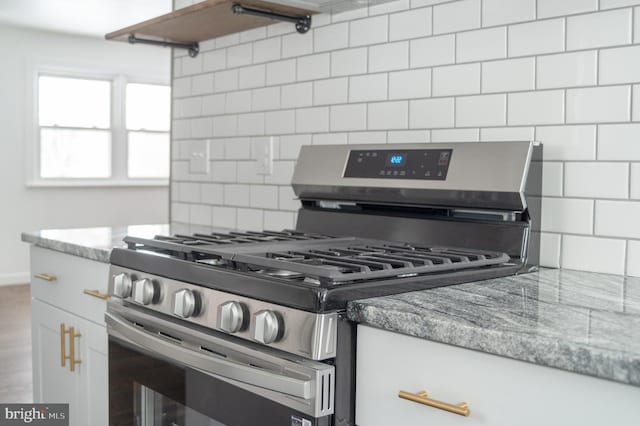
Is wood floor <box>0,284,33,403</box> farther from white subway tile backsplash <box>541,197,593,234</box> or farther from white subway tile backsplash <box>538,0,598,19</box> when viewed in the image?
white subway tile backsplash <box>538,0,598,19</box>

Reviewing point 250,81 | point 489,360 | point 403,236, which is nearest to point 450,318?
point 489,360

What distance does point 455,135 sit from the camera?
187 centimetres

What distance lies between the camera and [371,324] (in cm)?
115

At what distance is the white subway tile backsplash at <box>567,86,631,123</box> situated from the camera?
1533 mm

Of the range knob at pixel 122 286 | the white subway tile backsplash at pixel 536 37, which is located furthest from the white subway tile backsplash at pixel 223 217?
the white subway tile backsplash at pixel 536 37

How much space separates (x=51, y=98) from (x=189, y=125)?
4379 mm

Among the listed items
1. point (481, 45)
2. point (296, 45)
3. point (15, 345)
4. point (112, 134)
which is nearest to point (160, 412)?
point (481, 45)

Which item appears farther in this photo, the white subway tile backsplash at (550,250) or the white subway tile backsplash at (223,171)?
the white subway tile backsplash at (223,171)

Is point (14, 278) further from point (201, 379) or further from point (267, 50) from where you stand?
point (201, 379)

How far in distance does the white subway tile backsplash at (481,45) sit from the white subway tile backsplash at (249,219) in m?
1.00

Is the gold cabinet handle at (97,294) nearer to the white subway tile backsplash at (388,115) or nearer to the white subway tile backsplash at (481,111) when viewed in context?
the white subway tile backsplash at (388,115)

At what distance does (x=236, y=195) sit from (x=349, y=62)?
2.43 ft

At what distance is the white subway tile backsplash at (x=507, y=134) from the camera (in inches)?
67.4

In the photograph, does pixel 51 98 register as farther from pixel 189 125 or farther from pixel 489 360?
pixel 489 360
